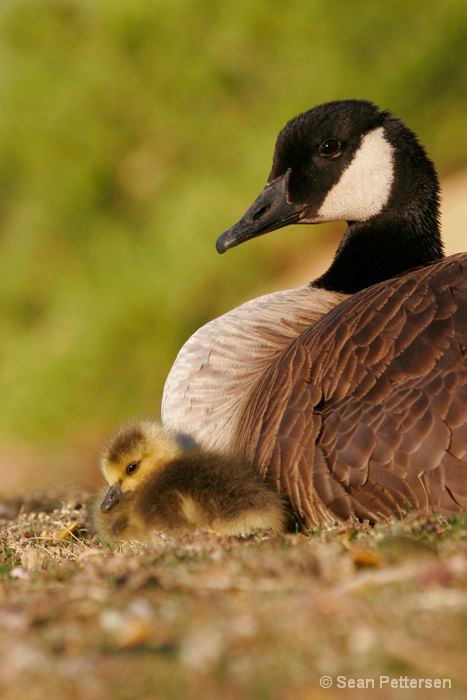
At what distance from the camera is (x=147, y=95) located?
55.0ft

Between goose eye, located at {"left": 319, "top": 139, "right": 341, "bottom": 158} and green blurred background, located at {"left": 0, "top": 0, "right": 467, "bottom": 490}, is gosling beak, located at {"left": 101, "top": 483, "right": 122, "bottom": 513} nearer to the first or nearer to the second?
goose eye, located at {"left": 319, "top": 139, "right": 341, "bottom": 158}

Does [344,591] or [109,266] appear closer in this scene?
[344,591]

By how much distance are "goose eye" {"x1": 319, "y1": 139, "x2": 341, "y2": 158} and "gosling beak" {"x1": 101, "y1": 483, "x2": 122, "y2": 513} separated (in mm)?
1998

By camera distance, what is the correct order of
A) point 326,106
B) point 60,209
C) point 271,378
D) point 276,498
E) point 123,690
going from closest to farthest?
point 123,690
point 276,498
point 271,378
point 326,106
point 60,209

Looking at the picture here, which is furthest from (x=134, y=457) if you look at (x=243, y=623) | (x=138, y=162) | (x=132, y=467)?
(x=138, y=162)

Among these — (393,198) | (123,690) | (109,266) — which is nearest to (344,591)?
(123,690)

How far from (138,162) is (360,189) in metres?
11.8

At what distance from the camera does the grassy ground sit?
2.29m

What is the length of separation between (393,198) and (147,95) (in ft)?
38.8

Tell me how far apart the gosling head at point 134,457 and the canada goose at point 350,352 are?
0.79 ft

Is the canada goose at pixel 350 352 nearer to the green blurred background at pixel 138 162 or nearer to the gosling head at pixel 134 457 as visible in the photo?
the gosling head at pixel 134 457

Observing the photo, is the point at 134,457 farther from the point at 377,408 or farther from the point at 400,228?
the point at 400,228

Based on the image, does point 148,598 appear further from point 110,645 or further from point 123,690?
point 123,690

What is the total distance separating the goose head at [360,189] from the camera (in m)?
5.55
